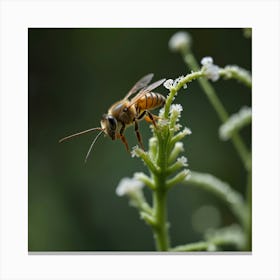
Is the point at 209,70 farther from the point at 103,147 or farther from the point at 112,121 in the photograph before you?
the point at 103,147

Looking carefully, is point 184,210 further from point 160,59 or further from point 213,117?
point 160,59

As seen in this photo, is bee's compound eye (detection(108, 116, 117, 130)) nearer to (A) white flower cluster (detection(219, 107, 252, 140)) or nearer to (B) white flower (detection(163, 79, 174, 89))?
(B) white flower (detection(163, 79, 174, 89))

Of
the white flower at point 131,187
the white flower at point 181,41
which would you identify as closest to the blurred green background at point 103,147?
the white flower at point 181,41

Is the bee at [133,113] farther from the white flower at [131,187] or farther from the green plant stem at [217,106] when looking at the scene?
the green plant stem at [217,106]

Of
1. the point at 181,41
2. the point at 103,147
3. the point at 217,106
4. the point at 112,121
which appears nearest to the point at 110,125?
the point at 112,121
